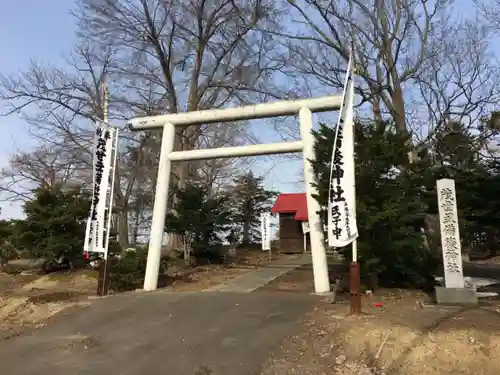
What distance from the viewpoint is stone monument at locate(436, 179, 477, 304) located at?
8.55 metres

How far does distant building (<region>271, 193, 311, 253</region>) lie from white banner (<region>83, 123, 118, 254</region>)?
17.4 m

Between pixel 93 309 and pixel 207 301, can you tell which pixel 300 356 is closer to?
pixel 207 301

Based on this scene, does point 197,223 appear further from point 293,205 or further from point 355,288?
point 293,205

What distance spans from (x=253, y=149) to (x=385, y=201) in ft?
11.9

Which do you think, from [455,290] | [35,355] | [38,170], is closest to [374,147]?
[455,290]

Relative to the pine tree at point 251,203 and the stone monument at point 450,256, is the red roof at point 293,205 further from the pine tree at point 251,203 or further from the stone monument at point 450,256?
the stone monument at point 450,256

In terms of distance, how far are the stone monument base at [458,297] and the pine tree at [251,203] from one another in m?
24.2

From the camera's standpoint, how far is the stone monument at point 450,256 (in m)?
8.55

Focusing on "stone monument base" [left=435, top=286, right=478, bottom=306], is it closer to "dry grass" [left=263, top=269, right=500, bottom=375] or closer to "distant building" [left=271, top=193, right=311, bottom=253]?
"dry grass" [left=263, top=269, right=500, bottom=375]

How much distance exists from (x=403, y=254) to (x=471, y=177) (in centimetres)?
966

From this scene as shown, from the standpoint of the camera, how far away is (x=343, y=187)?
28.5ft

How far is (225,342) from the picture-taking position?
723 centimetres

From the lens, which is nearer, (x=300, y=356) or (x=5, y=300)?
(x=300, y=356)

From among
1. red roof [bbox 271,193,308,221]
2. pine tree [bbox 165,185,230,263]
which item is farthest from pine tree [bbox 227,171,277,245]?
pine tree [bbox 165,185,230,263]
